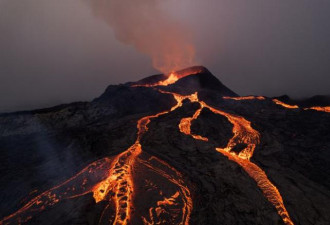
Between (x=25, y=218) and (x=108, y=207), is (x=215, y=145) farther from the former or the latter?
(x=25, y=218)

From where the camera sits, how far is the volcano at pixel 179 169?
12.4m

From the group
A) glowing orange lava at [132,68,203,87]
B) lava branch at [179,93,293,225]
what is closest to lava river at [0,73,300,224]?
lava branch at [179,93,293,225]

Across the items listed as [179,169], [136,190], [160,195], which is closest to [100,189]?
[136,190]

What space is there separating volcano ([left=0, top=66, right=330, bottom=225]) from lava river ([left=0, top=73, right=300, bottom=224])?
61 millimetres

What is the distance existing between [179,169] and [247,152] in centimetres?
671

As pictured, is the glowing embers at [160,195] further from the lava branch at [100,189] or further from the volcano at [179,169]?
the lava branch at [100,189]

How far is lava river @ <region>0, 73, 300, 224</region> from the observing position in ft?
39.4

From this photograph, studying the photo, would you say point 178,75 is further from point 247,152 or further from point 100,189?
point 100,189

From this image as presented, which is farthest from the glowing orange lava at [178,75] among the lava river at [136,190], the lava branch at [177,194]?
the lava branch at [177,194]

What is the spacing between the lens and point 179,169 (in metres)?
16.9

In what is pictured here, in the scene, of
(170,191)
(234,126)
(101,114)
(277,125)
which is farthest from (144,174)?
(101,114)

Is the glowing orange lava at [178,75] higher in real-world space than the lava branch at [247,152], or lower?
higher

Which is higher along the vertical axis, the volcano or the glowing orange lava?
the glowing orange lava

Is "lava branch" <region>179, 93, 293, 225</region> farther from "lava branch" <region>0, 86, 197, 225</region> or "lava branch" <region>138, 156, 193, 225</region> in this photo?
"lava branch" <region>0, 86, 197, 225</region>
